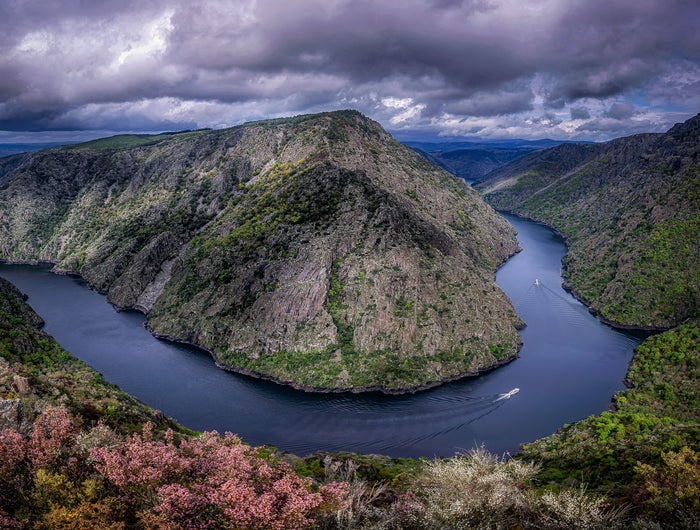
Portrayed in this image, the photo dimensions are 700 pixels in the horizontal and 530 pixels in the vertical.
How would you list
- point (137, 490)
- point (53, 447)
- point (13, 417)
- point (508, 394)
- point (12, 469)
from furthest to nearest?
point (508, 394) → point (13, 417) → point (53, 447) → point (12, 469) → point (137, 490)

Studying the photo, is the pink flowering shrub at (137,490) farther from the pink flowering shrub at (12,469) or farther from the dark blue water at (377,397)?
the dark blue water at (377,397)

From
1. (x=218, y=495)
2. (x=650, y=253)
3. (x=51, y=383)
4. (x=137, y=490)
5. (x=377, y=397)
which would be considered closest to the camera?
(x=218, y=495)

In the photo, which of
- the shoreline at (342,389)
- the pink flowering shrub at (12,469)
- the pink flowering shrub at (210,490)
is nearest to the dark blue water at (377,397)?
the shoreline at (342,389)

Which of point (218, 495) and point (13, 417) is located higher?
point (13, 417)

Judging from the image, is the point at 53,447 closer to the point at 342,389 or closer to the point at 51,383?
the point at 51,383

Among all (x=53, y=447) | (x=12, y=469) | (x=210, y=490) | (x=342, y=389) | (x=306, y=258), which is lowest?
(x=342, y=389)

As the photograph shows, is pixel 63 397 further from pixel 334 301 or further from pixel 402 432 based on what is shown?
pixel 334 301

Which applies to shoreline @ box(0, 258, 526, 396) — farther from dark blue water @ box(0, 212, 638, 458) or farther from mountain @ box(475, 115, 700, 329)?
mountain @ box(475, 115, 700, 329)

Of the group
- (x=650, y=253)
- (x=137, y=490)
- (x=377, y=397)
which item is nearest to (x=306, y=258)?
(x=377, y=397)
